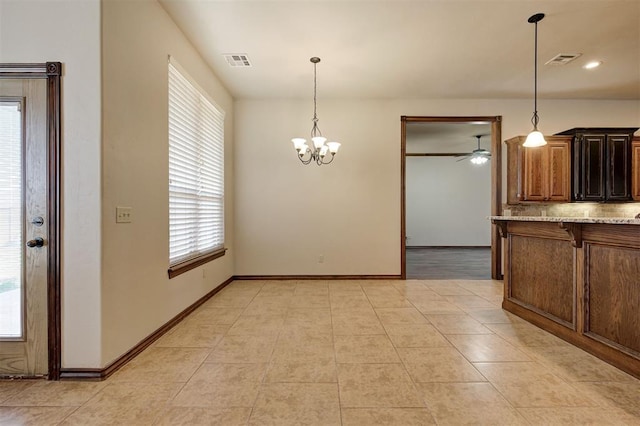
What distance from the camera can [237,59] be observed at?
12.3 ft

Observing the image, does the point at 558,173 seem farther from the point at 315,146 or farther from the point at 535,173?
the point at 315,146

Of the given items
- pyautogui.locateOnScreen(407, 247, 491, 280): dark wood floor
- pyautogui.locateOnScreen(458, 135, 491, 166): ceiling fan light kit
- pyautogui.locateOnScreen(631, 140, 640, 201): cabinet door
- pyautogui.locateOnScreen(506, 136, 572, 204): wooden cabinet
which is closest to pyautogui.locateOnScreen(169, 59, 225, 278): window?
pyautogui.locateOnScreen(407, 247, 491, 280): dark wood floor

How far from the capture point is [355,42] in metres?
3.36

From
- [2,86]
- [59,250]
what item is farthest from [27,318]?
[2,86]

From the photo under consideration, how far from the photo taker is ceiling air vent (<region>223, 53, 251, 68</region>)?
3.66m

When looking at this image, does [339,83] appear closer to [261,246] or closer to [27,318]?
[261,246]

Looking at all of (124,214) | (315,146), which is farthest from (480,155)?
(124,214)

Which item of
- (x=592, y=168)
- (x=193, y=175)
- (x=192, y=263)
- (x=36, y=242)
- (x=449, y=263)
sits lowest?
(x=449, y=263)

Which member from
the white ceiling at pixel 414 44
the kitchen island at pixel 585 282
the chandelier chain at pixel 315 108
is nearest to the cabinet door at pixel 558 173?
the white ceiling at pixel 414 44

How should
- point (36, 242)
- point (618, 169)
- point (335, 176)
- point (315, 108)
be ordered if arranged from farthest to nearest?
point (335, 176) < point (315, 108) < point (618, 169) < point (36, 242)

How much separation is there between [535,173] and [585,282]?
2.80m

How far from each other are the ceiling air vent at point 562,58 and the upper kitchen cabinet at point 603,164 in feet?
4.35

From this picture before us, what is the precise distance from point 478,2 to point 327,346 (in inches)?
131

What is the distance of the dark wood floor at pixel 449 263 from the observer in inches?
215
